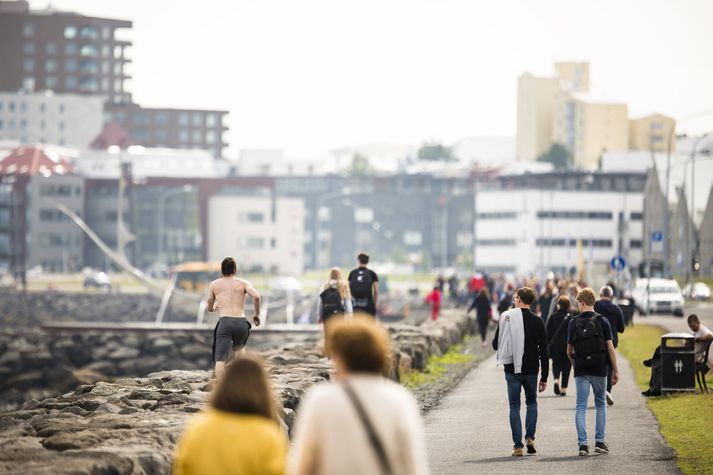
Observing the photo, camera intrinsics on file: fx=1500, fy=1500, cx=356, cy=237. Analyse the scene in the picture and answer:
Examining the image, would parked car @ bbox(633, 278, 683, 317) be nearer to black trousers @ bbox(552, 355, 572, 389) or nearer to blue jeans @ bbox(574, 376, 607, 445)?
black trousers @ bbox(552, 355, 572, 389)

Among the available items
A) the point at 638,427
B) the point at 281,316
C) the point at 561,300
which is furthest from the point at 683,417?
the point at 281,316

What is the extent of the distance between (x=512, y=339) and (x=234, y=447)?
29.7ft

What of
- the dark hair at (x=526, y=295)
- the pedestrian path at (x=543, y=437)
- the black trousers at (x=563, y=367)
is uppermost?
the dark hair at (x=526, y=295)

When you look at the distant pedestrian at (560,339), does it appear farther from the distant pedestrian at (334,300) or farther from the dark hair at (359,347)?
the dark hair at (359,347)

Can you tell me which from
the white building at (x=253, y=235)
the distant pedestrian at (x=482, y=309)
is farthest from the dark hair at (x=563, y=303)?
the white building at (x=253, y=235)

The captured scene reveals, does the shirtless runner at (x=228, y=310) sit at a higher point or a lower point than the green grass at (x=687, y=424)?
higher

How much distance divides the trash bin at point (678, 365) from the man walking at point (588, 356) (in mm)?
6966

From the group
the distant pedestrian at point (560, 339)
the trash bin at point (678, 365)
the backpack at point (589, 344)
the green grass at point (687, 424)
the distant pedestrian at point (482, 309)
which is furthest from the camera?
the distant pedestrian at point (482, 309)

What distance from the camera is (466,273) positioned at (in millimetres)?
168250

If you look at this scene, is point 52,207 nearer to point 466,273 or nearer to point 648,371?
point 466,273

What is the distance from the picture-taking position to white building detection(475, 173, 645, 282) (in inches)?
6211

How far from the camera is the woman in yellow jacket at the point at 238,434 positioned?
23.1 ft

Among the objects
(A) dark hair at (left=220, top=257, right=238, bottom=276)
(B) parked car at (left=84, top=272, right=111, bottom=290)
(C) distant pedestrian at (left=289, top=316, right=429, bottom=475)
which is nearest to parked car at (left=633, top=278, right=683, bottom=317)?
(A) dark hair at (left=220, top=257, right=238, bottom=276)

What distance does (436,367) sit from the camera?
30.7m
